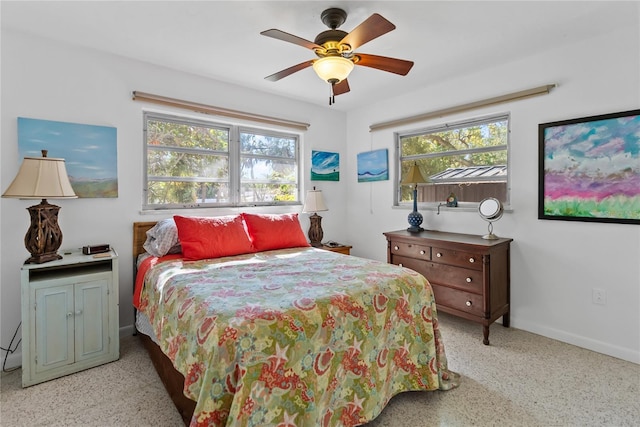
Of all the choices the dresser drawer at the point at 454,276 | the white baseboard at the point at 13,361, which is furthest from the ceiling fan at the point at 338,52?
the white baseboard at the point at 13,361

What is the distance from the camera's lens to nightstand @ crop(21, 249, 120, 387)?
205cm

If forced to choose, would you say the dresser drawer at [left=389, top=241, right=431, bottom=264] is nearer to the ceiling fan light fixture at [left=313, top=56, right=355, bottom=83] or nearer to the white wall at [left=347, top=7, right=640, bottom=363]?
the white wall at [left=347, top=7, right=640, bottom=363]

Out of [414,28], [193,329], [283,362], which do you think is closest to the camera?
[283,362]

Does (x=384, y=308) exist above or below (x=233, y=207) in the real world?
below

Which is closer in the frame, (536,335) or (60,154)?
(60,154)

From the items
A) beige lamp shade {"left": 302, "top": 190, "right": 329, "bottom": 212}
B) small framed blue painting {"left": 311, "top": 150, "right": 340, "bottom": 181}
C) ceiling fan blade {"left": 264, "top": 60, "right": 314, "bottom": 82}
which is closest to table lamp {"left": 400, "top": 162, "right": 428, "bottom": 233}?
beige lamp shade {"left": 302, "top": 190, "right": 329, "bottom": 212}

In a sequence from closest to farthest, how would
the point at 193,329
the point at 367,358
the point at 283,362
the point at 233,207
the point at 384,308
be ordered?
the point at 283,362 → the point at 193,329 → the point at 367,358 → the point at 384,308 → the point at 233,207

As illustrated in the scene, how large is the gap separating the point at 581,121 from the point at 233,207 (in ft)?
10.8

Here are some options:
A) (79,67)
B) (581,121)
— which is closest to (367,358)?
(581,121)

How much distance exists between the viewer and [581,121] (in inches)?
99.3

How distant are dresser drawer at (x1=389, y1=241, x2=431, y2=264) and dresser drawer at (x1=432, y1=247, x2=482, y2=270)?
0.08 metres

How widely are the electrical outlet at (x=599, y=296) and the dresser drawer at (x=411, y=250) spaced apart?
1274mm

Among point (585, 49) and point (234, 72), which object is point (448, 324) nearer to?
point (585, 49)

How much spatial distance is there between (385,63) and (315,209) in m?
2.01
